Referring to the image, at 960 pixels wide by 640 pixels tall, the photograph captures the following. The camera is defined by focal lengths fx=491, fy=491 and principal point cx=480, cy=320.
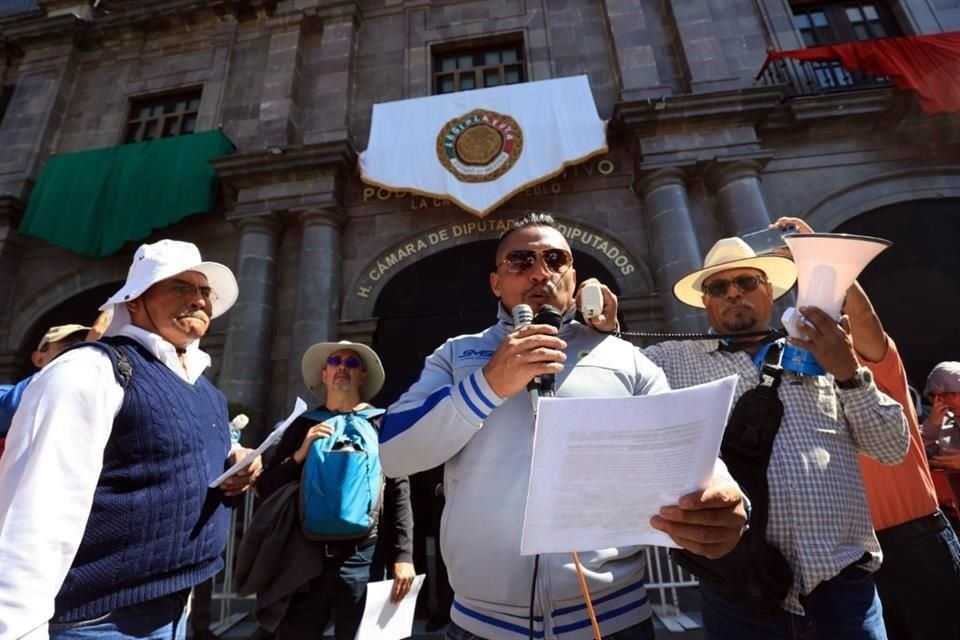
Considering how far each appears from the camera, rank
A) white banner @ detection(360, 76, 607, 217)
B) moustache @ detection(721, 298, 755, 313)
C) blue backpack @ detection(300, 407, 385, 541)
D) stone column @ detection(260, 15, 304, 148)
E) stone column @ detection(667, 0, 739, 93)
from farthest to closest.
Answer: stone column @ detection(260, 15, 304, 148), stone column @ detection(667, 0, 739, 93), white banner @ detection(360, 76, 607, 217), blue backpack @ detection(300, 407, 385, 541), moustache @ detection(721, 298, 755, 313)

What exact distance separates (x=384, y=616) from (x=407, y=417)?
1.91 metres

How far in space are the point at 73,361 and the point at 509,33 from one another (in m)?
→ 10.4

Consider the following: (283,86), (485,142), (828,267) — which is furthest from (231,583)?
(283,86)

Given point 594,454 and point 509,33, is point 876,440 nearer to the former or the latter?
point 594,454

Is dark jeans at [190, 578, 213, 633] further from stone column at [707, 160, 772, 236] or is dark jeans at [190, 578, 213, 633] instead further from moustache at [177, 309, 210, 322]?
stone column at [707, 160, 772, 236]

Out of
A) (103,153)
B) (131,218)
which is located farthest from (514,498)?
(103,153)

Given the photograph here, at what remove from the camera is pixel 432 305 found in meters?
8.09

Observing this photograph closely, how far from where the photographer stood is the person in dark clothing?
3064 mm

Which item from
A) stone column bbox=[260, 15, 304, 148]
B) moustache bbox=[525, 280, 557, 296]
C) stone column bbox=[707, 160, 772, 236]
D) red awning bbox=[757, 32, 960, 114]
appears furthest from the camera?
stone column bbox=[260, 15, 304, 148]

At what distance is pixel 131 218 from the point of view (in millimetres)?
8820

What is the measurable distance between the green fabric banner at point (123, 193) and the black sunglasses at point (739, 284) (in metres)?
8.86

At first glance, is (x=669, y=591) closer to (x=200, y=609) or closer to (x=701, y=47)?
(x=200, y=609)

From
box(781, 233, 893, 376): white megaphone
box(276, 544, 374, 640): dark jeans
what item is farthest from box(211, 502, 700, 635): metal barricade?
box(781, 233, 893, 376): white megaphone

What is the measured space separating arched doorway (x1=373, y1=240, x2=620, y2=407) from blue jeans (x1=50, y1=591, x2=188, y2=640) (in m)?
5.72
